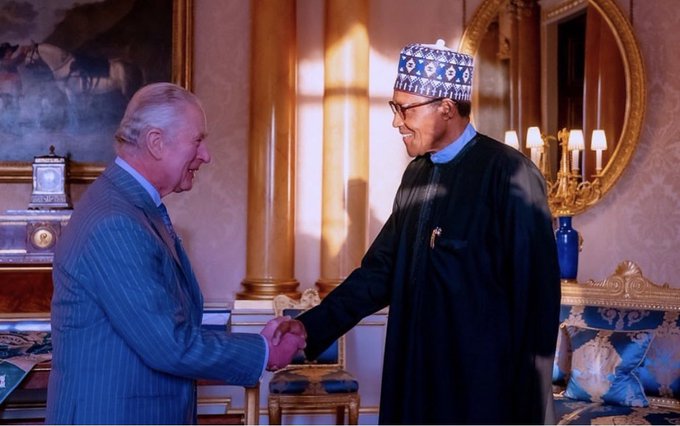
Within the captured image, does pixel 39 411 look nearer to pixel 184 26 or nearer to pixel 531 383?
pixel 184 26

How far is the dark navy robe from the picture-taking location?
2.46m

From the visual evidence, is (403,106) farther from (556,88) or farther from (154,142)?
(556,88)

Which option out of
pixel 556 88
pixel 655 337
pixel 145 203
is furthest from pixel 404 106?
pixel 556 88

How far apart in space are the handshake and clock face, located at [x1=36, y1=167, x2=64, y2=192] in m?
3.18

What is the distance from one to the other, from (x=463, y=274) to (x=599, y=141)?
3.33 m

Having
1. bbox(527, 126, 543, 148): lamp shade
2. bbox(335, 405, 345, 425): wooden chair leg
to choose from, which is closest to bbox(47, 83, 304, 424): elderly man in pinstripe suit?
bbox(335, 405, 345, 425): wooden chair leg

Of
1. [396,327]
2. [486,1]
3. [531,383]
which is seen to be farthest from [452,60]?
[486,1]

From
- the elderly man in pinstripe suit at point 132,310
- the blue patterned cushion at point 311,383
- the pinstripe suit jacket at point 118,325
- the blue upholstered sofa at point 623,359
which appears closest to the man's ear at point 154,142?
the elderly man in pinstripe suit at point 132,310

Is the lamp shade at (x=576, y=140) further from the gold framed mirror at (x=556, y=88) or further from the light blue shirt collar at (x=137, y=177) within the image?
the light blue shirt collar at (x=137, y=177)

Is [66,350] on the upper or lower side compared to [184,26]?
lower

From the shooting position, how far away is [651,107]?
18.2 feet

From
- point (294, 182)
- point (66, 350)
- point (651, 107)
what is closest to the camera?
point (66, 350)

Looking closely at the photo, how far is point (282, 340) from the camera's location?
2.65m

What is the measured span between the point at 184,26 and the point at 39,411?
2949 millimetres
